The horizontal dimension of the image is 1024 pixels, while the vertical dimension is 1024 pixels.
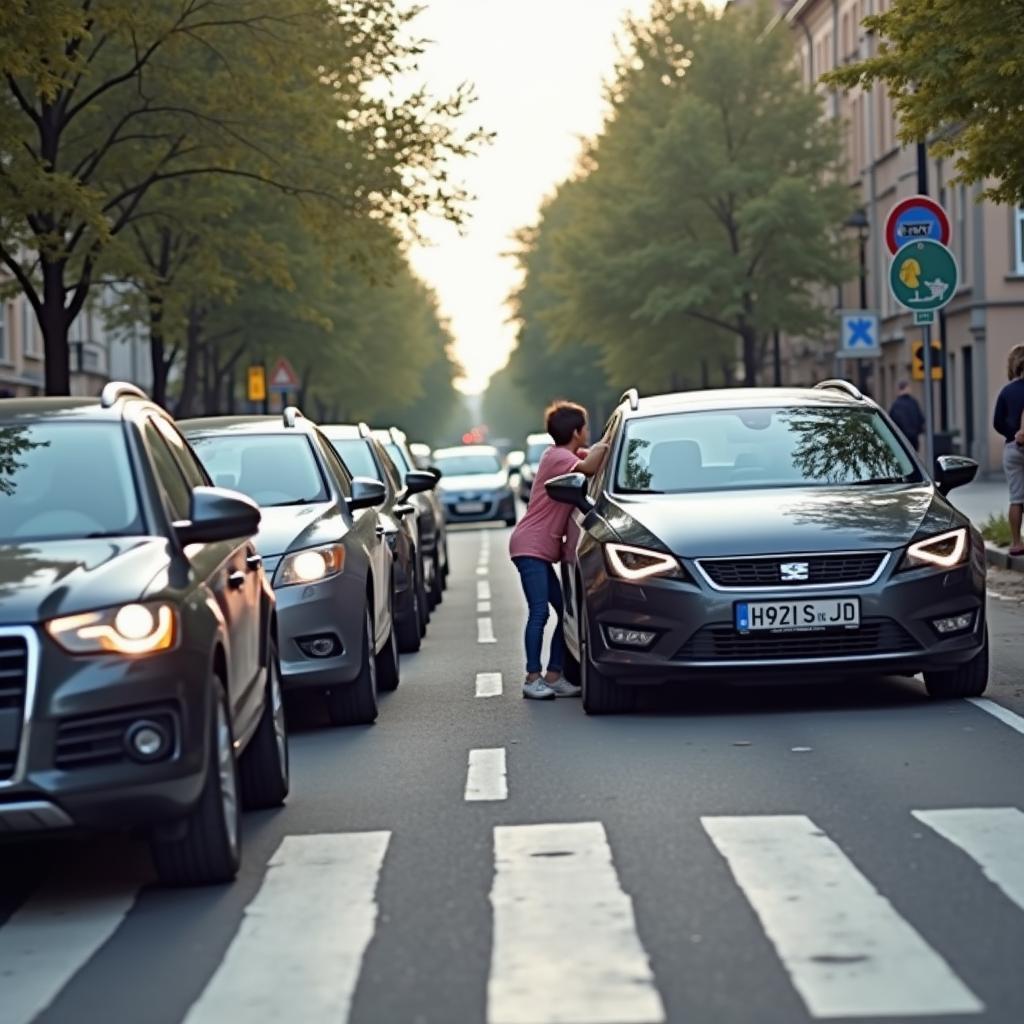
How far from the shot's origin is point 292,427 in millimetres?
14062

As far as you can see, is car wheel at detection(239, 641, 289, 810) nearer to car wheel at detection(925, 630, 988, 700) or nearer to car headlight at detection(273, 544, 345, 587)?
car headlight at detection(273, 544, 345, 587)

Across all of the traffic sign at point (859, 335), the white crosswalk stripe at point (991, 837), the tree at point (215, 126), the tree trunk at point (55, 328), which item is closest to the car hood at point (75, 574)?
the white crosswalk stripe at point (991, 837)

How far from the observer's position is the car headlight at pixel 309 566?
1209 cm

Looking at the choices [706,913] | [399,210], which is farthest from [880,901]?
[399,210]

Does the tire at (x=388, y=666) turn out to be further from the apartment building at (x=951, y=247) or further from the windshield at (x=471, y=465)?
the windshield at (x=471, y=465)

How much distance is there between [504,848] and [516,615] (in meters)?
12.2

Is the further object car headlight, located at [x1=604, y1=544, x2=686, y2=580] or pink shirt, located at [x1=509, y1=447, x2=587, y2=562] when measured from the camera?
pink shirt, located at [x1=509, y1=447, x2=587, y2=562]

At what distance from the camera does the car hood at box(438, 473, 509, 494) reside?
4288 centimetres

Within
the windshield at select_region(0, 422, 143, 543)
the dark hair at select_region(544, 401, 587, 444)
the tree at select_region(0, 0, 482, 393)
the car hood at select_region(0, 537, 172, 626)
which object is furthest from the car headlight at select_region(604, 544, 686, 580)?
the tree at select_region(0, 0, 482, 393)

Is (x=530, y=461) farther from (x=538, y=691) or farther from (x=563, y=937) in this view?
(x=563, y=937)

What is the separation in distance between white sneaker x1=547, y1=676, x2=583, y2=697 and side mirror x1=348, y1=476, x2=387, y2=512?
133cm

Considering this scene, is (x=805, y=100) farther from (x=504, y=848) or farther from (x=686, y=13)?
(x=504, y=848)

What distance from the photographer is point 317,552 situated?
481 inches

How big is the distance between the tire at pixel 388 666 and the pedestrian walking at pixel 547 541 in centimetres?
99
